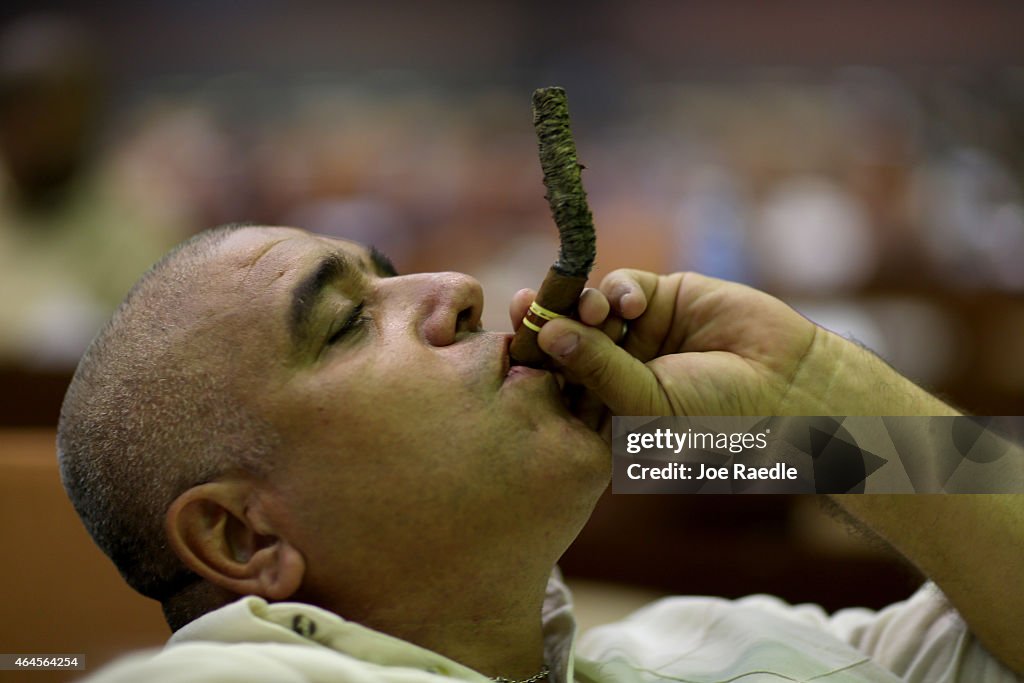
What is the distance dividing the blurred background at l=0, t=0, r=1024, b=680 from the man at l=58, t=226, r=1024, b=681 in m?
0.47

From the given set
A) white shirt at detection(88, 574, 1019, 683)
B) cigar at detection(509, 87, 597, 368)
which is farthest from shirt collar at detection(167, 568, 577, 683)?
cigar at detection(509, 87, 597, 368)

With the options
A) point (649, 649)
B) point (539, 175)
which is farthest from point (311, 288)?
point (539, 175)

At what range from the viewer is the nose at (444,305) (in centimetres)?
119

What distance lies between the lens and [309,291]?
46.3 inches

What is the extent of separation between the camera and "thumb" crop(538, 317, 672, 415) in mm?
1190

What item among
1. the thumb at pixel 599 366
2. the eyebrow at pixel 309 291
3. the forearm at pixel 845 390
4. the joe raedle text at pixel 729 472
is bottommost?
the joe raedle text at pixel 729 472

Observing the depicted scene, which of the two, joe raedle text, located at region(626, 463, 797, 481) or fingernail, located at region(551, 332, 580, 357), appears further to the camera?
joe raedle text, located at region(626, 463, 797, 481)

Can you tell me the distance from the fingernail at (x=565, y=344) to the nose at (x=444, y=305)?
0.39 feet

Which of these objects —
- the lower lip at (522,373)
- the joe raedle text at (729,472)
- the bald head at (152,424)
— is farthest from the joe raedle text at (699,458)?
the bald head at (152,424)

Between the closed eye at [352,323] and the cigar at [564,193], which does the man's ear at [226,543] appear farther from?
the cigar at [564,193]

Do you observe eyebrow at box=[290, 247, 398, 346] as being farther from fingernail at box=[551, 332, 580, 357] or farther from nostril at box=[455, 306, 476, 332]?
fingernail at box=[551, 332, 580, 357]

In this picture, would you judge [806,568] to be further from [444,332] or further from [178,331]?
[178,331]

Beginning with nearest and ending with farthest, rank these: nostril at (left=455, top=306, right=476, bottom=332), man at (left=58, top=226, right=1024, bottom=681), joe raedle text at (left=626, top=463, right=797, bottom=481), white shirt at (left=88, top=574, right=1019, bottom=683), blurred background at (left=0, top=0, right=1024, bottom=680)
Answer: white shirt at (left=88, top=574, right=1019, bottom=683), man at (left=58, top=226, right=1024, bottom=681), nostril at (left=455, top=306, right=476, bottom=332), joe raedle text at (left=626, top=463, right=797, bottom=481), blurred background at (left=0, top=0, right=1024, bottom=680)

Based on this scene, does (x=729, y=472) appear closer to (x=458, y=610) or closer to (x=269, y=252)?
(x=458, y=610)
